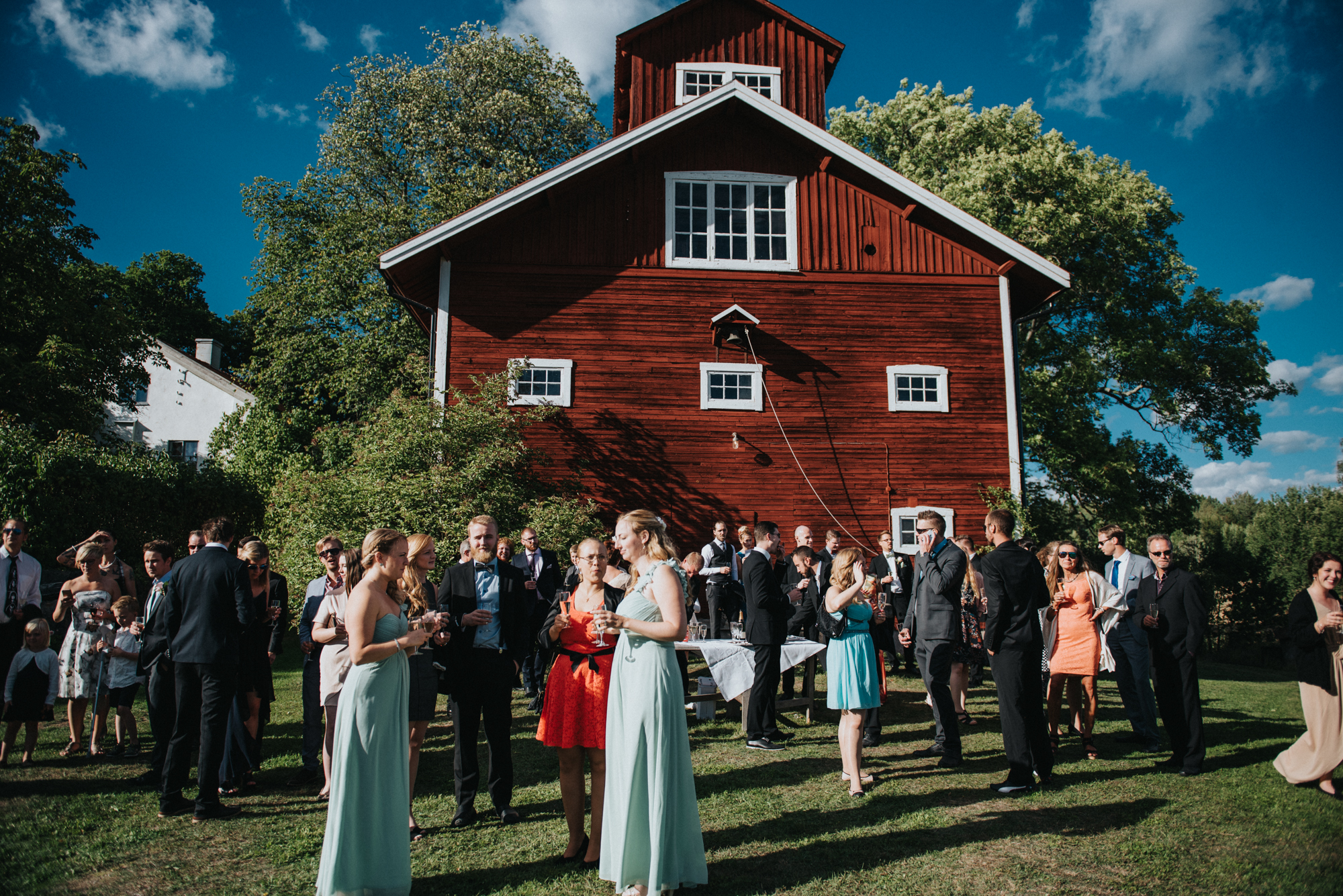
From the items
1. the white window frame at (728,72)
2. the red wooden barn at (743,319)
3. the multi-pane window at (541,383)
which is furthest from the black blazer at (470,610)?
the white window frame at (728,72)

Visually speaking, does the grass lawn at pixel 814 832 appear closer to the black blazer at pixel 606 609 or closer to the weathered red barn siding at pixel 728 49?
the black blazer at pixel 606 609

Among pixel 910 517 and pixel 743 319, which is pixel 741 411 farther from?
pixel 910 517

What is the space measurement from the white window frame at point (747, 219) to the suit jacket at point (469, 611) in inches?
420

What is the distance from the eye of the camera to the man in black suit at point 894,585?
10656 mm

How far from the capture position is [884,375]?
600 inches

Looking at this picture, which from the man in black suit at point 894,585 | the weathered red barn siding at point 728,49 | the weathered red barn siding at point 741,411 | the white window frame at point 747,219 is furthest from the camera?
the weathered red barn siding at point 728,49

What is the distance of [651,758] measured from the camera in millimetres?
4168

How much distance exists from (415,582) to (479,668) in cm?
85

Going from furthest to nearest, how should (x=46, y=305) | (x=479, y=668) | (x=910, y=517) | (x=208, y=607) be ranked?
(x=46, y=305) < (x=910, y=517) < (x=208, y=607) < (x=479, y=668)

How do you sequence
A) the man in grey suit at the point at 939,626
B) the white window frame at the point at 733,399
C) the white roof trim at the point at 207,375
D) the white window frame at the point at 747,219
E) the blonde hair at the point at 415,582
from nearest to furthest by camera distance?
the blonde hair at the point at 415,582 → the man in grey suit at the point at 939,626 → the white window frame at the point at 733,399 → the white window frame at the point at 747,219 → the white roof trim at the point at 207,375

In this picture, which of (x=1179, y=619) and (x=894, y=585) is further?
(x=894, y=585)

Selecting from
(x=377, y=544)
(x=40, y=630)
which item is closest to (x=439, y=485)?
(x=40, y=630)

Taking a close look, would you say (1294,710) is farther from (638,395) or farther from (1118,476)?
(1118,476)

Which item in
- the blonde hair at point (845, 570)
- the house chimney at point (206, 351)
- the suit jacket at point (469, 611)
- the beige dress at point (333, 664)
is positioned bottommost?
the beige dress at point (333, 664)
